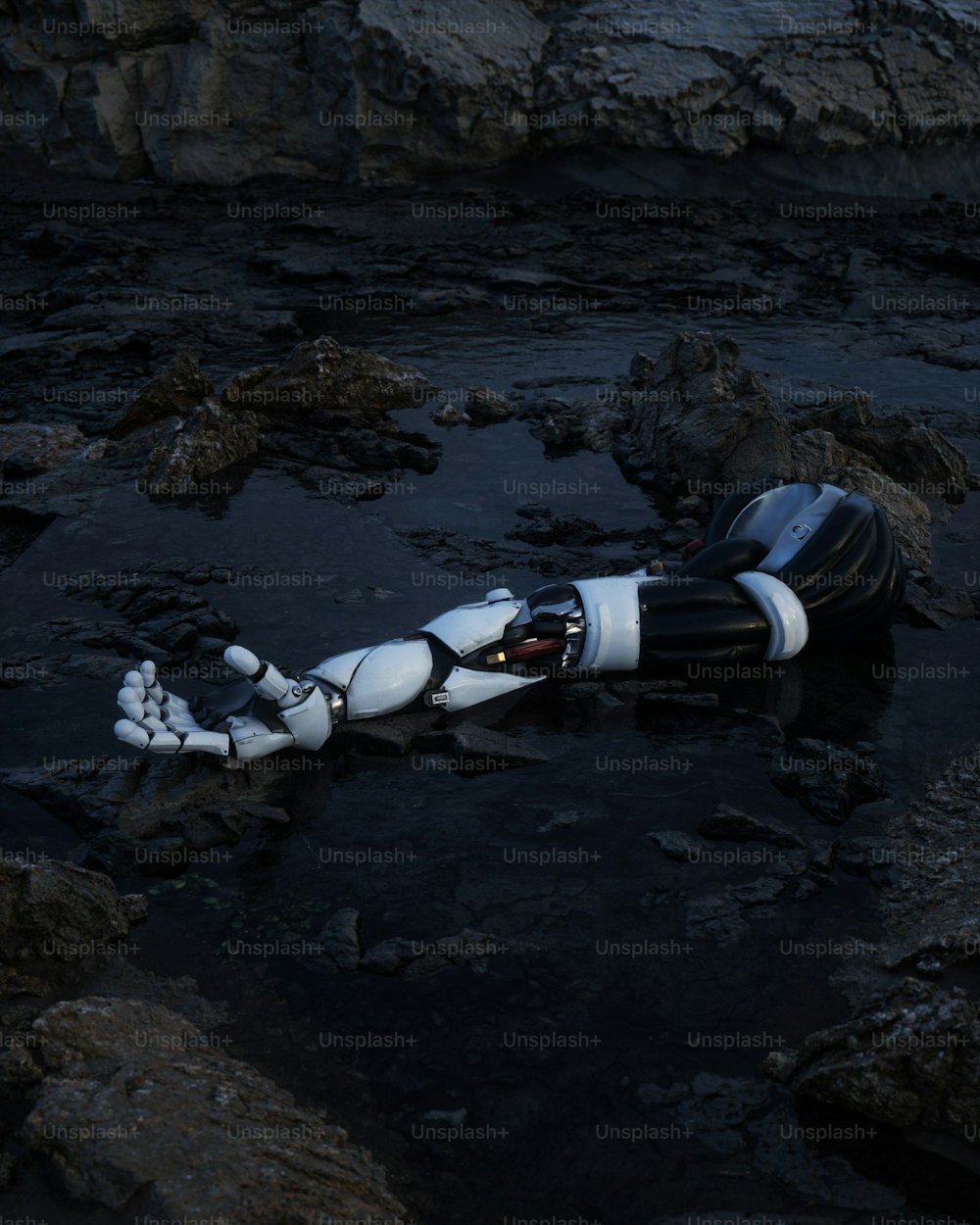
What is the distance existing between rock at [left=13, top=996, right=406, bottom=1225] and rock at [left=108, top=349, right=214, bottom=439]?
6.21 m

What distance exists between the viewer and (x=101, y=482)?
885 cm

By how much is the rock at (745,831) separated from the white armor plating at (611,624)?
1.17 metres

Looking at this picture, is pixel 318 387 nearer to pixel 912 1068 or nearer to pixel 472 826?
pixel 472 826

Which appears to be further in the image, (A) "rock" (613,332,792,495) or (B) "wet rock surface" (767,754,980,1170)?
(A) "rock" (613,332,792,495)

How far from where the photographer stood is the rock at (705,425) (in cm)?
873

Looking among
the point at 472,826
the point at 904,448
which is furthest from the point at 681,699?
the point at 904,448

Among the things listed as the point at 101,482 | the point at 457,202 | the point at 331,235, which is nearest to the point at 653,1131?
the point at 101,482

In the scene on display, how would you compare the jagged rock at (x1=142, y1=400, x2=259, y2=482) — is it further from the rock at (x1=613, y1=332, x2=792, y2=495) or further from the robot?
the robot

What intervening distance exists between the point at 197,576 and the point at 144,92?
430 inches

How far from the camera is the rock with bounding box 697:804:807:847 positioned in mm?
5297

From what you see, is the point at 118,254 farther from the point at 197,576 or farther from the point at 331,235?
the point at 197,576

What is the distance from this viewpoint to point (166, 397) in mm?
9578

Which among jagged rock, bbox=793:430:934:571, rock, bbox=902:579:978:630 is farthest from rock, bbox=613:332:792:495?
rock, bbox=902:579:978:630

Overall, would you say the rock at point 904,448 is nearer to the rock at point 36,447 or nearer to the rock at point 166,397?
the rock at point 166,397
